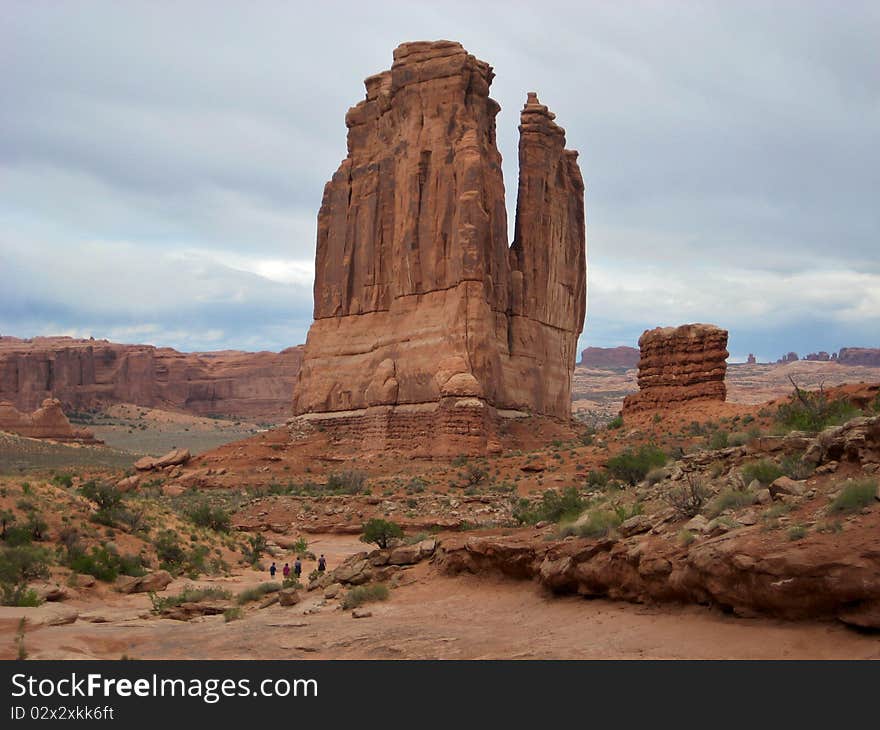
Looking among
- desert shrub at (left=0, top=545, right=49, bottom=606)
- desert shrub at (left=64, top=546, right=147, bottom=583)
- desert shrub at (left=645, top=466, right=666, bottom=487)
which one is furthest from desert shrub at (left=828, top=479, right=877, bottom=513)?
desert shrub at (left=64, top=546, right=147, bottom=583)

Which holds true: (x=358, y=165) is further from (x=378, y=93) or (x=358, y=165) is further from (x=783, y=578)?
(x=783, y=578)

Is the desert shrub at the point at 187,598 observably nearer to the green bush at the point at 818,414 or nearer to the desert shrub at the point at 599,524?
the desert shrub at the point at 599,524

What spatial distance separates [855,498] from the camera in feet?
34.2

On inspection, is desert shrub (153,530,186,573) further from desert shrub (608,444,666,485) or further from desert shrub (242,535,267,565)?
desert shrub (608,444,666,485)

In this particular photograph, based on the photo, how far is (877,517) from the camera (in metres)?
9.91

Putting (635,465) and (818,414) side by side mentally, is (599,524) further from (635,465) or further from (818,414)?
(635,465)

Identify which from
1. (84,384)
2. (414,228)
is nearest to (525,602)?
(414,228)

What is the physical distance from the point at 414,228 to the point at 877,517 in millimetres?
41672

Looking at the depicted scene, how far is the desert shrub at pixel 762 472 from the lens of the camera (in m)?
12.9

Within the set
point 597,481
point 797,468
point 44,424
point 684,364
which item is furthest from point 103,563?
point 44,424

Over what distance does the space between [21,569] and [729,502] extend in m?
14.0

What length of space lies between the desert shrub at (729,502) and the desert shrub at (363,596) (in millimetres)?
5327

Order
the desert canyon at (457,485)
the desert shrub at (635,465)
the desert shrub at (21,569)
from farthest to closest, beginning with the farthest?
the desert shrub at (635,465)
the desert shrub at (21,569)
the desert canyon at (457,485)

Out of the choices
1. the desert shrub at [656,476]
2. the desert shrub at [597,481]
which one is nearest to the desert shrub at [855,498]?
the desert shrub at [656,476]
